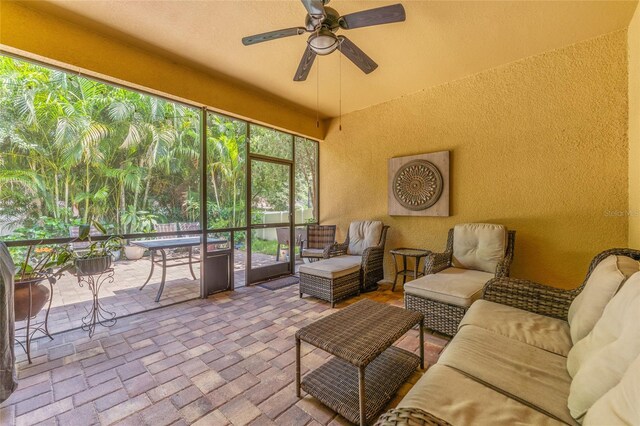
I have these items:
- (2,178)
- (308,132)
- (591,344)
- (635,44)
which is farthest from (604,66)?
(2,178)

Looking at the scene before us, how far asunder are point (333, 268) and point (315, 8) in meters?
2.59

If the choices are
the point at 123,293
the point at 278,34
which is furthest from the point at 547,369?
the point at 123,293

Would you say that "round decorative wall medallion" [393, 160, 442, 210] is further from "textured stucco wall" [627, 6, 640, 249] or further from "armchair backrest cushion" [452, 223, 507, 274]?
"textured stucco wall" [627, 6, 640, 249]

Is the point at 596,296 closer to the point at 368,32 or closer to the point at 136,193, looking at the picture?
the point at 368,32

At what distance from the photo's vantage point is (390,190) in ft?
13.6

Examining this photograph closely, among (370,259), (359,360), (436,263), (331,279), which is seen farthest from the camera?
(370,259)

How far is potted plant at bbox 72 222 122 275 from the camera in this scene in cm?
253

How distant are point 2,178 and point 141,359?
2.08 metres

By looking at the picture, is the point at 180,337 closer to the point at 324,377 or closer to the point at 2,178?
the point at 324,377

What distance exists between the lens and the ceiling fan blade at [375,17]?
1.81 metres

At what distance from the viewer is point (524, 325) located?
1678 millimetres

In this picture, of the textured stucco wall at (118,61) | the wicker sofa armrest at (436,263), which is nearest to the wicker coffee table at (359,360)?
Answer: the wicker sofa armrest at (436,263)

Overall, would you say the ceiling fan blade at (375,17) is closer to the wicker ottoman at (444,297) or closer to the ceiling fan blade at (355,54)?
the ceiling fan blade at (355,54)

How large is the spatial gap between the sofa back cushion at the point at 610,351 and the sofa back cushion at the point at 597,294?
179 mm
